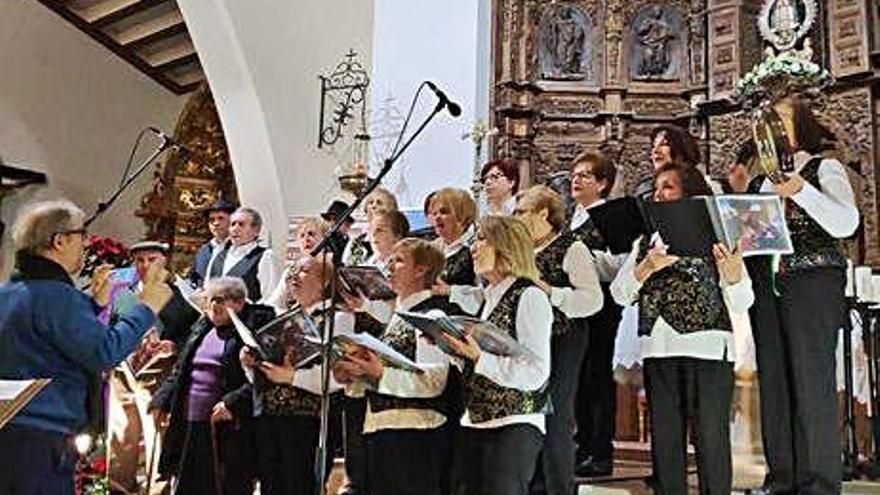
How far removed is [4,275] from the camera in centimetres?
854

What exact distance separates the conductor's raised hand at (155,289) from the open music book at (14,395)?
55cm

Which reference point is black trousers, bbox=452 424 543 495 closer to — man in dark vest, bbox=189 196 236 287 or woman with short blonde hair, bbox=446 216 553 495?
woman with short blonde hair, bbox=446 216 553 495

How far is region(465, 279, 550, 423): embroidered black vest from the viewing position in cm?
247

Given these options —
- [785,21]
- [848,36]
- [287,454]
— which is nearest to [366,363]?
[287,454]

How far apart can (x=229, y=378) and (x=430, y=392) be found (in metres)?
1.01

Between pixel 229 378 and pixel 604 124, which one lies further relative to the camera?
pixel 604 124

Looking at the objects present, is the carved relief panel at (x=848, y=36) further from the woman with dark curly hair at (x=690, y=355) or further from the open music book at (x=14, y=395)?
the open music book at (x=14, y=395)

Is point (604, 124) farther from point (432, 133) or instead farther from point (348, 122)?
point (348, 122)

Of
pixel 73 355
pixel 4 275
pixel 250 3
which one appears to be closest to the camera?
pixel 73 355

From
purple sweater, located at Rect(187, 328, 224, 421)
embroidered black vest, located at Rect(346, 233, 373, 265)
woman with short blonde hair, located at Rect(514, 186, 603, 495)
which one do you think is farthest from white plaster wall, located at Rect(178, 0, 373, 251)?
woman with short blonde hair, located at Rect(514, 186, 603, 495)

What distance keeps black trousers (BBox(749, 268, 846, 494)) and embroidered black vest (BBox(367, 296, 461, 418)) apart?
81 cm

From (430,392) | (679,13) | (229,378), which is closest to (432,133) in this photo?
(679,13)

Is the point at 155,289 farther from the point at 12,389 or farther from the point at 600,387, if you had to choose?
the point at 600,387

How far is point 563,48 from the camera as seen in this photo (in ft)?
22.9
